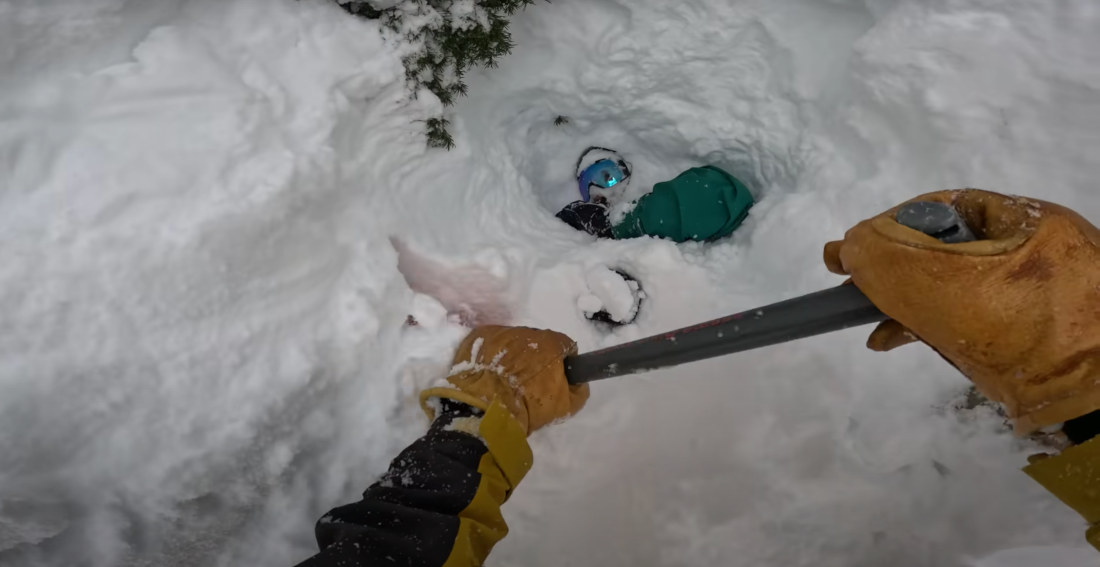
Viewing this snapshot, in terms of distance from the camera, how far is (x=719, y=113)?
229 centimetres

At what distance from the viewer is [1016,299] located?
3.08 feet

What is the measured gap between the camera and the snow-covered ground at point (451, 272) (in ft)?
4.00

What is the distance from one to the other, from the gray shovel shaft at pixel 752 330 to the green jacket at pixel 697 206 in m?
1.01

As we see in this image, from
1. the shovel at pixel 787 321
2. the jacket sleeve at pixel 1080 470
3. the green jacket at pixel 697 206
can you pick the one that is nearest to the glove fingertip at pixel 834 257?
the shovel at pixel 787 321

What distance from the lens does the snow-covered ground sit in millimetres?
1219

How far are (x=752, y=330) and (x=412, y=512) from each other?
0.66 metres

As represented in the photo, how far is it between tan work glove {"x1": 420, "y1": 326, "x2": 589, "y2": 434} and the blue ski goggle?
1080 millimetres

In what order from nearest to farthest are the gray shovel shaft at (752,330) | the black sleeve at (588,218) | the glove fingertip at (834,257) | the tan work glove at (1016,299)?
1. the tan work glove at (1016,299)
2. the gray shovel shaft at (752,330)
3. the glove fingertip at (834,257)
4. the black sleeve at (588,218)

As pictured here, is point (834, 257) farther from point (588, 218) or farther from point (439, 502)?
point (588, 218)

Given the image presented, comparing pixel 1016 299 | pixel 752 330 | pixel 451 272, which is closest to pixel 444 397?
pixel 451 272

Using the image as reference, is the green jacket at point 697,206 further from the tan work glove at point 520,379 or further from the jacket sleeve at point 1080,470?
the jacket sleeve at point 1080,470

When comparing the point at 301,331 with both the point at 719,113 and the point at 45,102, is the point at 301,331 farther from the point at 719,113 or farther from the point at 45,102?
the point at 719,113

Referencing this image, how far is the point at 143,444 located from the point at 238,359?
0.22 m

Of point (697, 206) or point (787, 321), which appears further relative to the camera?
point (697, 206)
